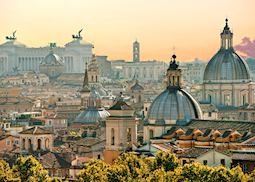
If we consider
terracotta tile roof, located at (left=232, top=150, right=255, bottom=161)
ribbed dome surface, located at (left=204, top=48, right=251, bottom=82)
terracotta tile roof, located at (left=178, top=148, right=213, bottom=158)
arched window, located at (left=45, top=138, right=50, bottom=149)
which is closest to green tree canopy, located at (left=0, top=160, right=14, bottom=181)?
terracotta tile roof, located at (left=178, top=148, right=213, bottom=158)

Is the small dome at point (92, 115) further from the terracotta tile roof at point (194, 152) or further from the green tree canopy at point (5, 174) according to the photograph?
the terracotta tile roof at point (194, 152)

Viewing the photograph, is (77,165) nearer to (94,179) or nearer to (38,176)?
(38,176)

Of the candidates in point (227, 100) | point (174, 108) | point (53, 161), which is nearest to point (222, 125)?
point (174, 108)

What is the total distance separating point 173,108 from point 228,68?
34.4 metres

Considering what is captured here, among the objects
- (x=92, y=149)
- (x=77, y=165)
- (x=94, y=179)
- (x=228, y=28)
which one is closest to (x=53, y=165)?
(x=77, y=165)

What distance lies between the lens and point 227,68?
102438 mm

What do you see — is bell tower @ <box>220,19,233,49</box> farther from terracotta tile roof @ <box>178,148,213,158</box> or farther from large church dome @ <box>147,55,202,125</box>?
terracotta tile roof @ <box>178,148,213,158</box>

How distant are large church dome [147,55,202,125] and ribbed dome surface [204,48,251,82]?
32.5 m

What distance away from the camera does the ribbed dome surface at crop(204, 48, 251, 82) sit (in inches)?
4013

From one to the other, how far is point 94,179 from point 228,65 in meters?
48.1

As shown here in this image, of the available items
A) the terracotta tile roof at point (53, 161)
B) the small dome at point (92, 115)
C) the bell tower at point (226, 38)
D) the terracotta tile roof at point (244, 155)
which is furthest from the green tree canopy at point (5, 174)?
the bell tower at point (226, 38)

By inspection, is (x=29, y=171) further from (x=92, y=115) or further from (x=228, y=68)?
(x=228, y=68)

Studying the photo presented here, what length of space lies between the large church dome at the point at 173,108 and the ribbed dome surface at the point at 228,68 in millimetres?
32496

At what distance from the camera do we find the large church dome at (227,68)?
102 meters
